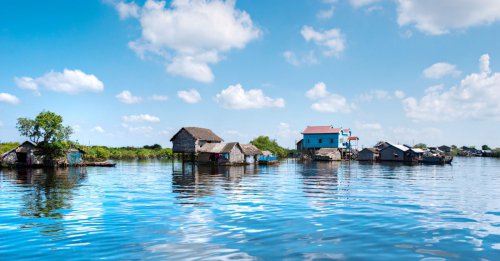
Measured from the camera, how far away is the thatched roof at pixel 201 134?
6438 cm

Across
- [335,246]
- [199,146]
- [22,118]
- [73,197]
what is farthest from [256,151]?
[335,246]

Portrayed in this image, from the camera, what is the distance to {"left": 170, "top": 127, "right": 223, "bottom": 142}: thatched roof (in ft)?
211

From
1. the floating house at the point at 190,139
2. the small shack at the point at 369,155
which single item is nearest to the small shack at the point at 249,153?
the floating house at the point at 190,139

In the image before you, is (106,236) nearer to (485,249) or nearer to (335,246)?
(335,246)

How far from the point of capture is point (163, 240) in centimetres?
1098

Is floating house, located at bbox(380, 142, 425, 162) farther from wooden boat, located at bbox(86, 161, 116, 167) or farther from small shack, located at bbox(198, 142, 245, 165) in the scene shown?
wooden boat, located at bbox(86, 161, 116, 167)

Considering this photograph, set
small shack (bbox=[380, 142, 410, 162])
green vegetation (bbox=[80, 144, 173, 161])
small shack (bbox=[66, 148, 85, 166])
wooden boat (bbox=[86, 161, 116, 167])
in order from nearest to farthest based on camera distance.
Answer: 1. small shack (bbox=[66, 148, 85, 166])
2. wooden boat (bbox=[86, 161, 116, 167])
3. small shack (bbox=[380, 142, 410, 162])
4. green vegetation (bbox=[80, 144, 173, 161])

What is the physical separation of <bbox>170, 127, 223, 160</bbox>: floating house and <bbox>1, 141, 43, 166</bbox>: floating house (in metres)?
22.2

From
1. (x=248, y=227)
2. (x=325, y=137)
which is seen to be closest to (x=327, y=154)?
(x=325, y=137)

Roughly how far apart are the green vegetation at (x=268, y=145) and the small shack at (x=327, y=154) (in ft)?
60.3

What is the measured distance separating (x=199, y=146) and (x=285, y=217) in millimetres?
50509

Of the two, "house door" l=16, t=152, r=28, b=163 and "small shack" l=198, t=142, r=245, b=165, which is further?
"small shack" l=198, t=142, r=245, b=165

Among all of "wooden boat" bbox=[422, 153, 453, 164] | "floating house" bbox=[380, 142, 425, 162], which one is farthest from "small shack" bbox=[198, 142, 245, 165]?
"wooden boat" bbox=[422, 153, 453, 164]

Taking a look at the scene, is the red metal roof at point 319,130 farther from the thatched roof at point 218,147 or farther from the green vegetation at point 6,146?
the green vegetation at point 6,146
